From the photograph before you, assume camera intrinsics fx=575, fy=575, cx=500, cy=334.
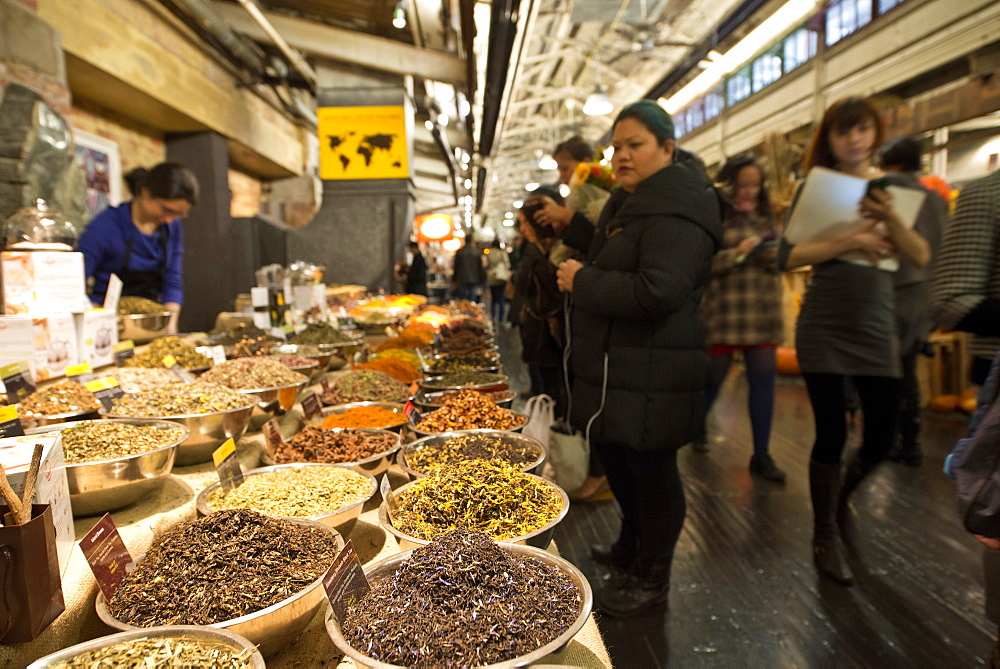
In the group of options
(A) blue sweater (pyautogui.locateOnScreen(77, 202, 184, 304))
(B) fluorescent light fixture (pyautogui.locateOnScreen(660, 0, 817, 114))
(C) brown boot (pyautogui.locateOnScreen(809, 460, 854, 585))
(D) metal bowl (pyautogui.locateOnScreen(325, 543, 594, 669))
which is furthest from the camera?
(B) fluorescent light fixture (pyautogui.locateOnScreen(660, 0, 817, 114))

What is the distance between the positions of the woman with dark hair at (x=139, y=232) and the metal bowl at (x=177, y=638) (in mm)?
2937

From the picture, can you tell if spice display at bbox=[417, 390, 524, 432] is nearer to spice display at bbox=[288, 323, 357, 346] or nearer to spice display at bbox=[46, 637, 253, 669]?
spice display at bbox=[46, 637, 253, 669]

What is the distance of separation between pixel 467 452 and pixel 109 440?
0.92 m

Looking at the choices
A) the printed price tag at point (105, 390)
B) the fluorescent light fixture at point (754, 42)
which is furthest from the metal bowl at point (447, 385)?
the fluorescent light fixture at point (754, 42)

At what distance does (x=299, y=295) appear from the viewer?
15.1 feet

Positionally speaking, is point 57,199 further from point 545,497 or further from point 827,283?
point 827,283

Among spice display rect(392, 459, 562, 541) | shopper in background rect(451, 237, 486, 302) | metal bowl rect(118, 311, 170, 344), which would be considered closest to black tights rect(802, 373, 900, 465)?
spice display rect(392, 459, 562, 541)

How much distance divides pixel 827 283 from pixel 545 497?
170 centimetres

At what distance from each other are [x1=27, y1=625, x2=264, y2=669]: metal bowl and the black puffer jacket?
1.46 m

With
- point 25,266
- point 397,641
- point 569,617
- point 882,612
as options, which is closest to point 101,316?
point 25,266

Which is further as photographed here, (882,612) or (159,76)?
(159,76)

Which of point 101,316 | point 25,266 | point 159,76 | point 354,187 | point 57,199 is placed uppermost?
point 159,76

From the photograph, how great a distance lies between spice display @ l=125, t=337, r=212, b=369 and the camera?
8.21 ft

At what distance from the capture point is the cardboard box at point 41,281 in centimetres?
198
